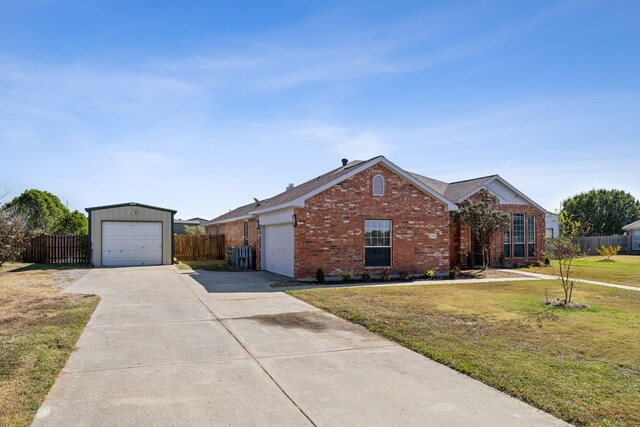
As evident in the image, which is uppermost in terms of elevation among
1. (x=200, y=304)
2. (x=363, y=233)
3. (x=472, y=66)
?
(x=472, y=66)

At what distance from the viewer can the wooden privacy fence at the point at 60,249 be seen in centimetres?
2636

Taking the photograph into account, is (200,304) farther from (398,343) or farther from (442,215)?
(442,215)

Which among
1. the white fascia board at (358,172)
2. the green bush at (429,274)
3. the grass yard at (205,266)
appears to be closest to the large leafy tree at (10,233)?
the grass yard at (205,266)

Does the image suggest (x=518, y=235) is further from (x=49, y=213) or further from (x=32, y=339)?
(x=49, y=213)

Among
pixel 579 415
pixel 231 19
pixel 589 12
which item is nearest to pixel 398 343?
pixel 579 415

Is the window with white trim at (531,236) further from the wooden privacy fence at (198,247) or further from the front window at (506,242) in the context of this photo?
the wooden privacy fence at (198,247)

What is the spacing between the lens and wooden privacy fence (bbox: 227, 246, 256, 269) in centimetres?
2312

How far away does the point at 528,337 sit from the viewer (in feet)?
26.9

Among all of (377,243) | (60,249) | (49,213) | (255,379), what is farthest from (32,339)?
(49,213)

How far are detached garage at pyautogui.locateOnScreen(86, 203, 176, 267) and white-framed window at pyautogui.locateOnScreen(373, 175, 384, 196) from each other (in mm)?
13725

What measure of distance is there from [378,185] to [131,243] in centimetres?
1515

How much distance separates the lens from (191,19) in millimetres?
11727

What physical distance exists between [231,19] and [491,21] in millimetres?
6852

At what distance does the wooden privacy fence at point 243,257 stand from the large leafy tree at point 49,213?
69.9ft
